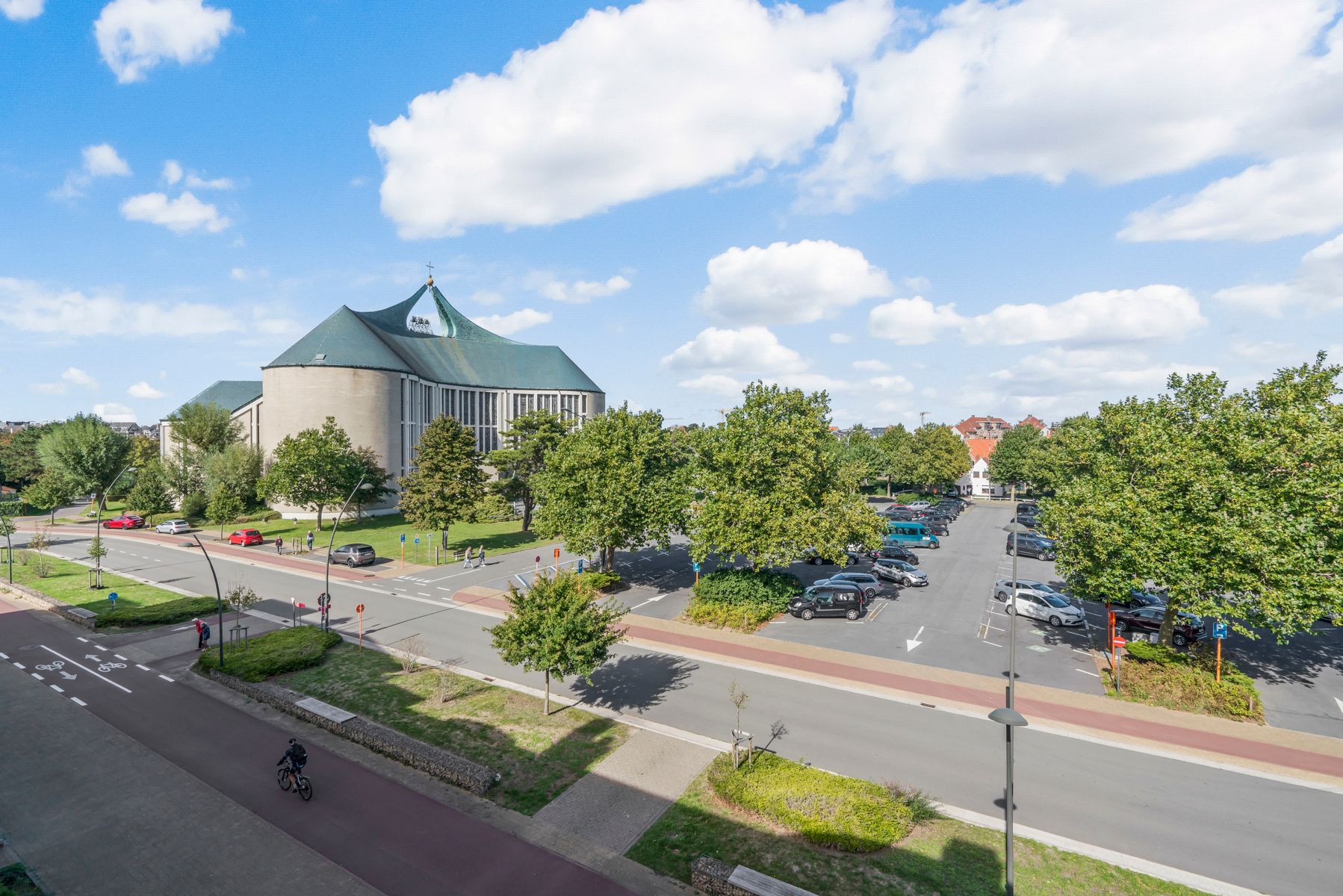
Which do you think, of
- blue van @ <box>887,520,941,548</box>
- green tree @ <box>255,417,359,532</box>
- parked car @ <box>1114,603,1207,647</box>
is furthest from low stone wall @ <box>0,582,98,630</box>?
blue van @ <box>887,520,941,548</box>

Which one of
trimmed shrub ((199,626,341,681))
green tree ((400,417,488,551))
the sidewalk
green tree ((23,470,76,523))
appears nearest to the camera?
the sidewalk

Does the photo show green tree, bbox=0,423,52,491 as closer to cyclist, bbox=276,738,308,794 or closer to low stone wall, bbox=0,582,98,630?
low stone wall, bbox=0,582,98,630

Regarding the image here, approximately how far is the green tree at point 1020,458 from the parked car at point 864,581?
41632 mm

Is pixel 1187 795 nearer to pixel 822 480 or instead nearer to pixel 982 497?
pixel 822 480

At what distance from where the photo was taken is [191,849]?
1277 cm

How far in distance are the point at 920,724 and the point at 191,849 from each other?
18.1m

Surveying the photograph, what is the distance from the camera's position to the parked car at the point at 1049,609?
2806cm

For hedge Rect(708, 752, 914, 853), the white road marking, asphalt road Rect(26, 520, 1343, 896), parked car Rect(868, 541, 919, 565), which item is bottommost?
asphalt road Rect(26, 520, 1343, 896)

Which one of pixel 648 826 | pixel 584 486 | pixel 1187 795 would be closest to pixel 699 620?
pixel 584 486

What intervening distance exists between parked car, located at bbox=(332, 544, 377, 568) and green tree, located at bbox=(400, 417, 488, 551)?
3.47 metres

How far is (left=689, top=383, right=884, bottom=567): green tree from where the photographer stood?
1094 inches

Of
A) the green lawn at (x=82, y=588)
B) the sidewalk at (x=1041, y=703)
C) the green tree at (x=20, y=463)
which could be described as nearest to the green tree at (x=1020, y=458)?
the sidewalk at (x=1041, y=703)

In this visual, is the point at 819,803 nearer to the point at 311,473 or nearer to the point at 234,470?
the point at 311,473

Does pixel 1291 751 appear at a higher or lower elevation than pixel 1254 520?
lower
